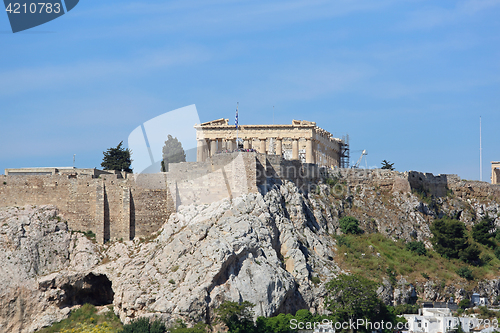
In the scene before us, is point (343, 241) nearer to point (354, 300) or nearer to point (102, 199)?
point (354, 300)

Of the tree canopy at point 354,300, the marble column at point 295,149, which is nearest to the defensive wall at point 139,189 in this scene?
the tree canopy at point 354,300

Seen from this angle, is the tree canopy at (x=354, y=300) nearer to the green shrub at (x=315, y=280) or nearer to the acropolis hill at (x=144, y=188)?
the green shrub at (x=315, y=280)

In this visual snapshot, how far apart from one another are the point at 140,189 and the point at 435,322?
73.7 ft

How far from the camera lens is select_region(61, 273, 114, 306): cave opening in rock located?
53.1 metres

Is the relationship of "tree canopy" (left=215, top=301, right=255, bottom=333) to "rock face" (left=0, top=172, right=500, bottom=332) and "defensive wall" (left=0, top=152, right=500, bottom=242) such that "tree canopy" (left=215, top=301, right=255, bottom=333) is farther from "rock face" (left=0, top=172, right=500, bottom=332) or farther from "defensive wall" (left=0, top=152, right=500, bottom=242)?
"defensive wall" (left=0, top=152, right=500, bottom=242)

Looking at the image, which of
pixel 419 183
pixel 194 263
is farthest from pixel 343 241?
pixel 194 263

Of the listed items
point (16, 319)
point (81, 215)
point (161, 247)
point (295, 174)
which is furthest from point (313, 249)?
point (16, 319)

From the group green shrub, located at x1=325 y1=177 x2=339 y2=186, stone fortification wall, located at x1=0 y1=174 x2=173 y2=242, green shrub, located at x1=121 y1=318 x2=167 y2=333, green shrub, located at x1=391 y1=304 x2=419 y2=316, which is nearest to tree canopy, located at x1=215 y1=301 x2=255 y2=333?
green shrub, located at x1=121 y1=318 x2=167 y2=333

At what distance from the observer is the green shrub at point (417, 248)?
57.5 meters

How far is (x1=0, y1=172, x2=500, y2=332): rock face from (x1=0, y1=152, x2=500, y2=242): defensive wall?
0.86m

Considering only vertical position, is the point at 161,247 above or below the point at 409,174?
below

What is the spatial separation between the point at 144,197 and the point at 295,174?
1140 cm

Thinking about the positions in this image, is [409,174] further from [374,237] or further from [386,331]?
[386,331]

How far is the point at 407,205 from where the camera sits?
6178 centimetres
